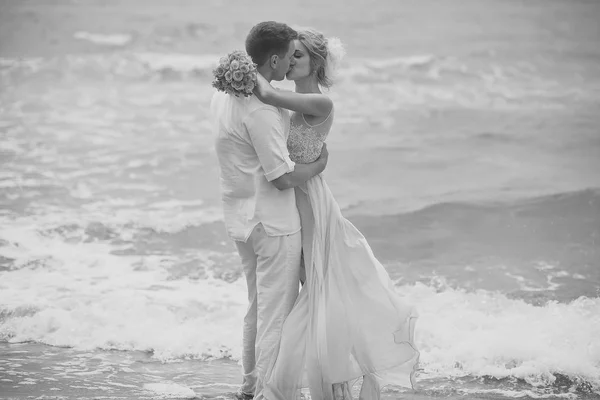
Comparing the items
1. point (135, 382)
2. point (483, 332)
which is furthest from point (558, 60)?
point (135, 382)

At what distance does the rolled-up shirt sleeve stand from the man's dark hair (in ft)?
0.86

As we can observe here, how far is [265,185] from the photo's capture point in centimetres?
365

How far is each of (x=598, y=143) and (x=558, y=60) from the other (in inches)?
251

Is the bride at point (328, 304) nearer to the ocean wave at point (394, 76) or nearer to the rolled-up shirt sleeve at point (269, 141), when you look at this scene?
the rolled-up shirt sleeve at point (269, 141)

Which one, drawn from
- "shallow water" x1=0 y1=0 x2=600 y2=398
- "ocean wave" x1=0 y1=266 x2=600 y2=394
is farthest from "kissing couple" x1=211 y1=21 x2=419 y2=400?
"ocean wave" x1=0 y1=266 x2=600 y2=394

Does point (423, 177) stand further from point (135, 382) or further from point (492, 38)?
point (492, 38)

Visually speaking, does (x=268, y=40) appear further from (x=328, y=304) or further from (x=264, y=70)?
(x=328, y=304)

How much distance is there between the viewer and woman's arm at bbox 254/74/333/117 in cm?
353

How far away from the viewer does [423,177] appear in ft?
38.3

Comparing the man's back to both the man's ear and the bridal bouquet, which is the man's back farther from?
the man's ear

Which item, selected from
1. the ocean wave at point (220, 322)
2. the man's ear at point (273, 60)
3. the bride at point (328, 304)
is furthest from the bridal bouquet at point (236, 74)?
the ocean wave at point (220, 322)

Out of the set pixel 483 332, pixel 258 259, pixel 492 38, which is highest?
pixel 492 38

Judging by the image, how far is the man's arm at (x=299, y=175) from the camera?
3.61m

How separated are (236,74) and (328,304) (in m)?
1.12
